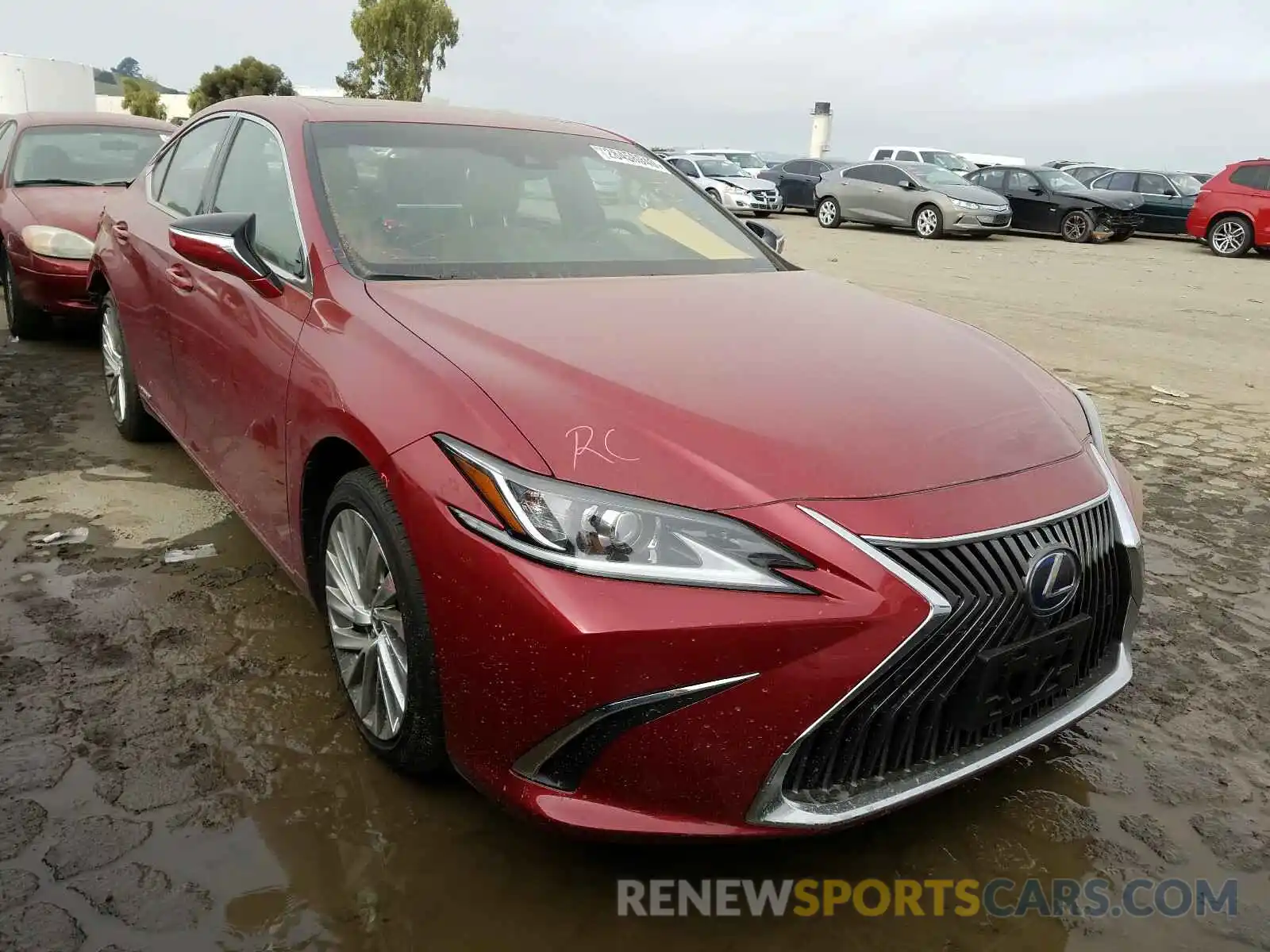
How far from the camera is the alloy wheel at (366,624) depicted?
2.25 metres

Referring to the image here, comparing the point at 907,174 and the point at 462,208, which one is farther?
the point at 907,174

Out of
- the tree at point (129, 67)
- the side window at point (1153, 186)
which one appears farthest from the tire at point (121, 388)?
the tree at point (129, 67)

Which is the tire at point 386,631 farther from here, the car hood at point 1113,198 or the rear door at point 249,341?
the car hood at point 1113,198

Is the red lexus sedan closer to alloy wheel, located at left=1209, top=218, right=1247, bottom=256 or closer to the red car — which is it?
the red car

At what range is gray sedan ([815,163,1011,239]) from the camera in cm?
1817

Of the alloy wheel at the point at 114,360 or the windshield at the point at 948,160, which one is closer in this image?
the alloy wheel at the point at 114,360

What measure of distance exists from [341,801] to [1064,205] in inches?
777

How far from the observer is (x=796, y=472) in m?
1.89

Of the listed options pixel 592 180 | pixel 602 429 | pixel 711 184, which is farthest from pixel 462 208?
pixel 711 184

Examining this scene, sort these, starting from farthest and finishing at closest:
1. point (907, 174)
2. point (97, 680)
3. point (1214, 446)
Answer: point (907, 174)
point (1214, 446)
point (97, 680)

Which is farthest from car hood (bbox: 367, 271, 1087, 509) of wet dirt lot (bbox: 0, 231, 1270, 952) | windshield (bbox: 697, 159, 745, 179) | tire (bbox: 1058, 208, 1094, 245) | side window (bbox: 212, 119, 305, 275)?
windshield (bbox: 697, 159, 745, 179)

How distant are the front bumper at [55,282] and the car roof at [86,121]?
4.88 ft

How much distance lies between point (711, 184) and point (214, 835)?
21.7m

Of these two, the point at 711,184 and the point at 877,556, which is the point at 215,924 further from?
the point at 711,184
